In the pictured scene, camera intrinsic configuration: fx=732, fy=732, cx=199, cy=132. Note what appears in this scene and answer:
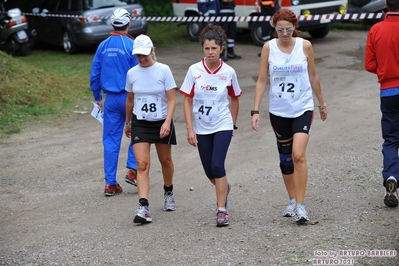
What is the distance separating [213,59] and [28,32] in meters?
14.7

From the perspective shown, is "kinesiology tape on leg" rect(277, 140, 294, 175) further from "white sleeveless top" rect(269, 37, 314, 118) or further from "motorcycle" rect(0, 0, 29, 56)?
"motorcycle" rect(0, 0, 29, 56)

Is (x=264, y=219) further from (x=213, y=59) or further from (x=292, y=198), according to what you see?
(x=213, y=59)

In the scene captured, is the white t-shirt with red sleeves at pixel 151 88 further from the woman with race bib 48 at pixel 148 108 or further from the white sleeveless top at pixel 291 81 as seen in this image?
the white sleeveless top at pixel 291 81

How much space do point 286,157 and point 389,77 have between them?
1287mm

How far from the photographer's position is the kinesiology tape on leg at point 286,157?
273 inches

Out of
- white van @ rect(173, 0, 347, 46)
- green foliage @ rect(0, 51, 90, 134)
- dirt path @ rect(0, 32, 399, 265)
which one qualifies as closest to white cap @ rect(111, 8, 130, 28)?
dirt path @ rect(0, 32, 399, 265)


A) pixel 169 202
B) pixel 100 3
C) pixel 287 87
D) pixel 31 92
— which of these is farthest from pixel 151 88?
pixel 100 3

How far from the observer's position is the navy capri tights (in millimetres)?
6809

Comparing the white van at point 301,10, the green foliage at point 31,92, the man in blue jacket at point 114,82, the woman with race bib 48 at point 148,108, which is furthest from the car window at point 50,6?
the woman with race bib 48 at point 148,108

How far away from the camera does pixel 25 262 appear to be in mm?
6117

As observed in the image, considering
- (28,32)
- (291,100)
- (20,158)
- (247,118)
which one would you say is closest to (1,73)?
(20,158)

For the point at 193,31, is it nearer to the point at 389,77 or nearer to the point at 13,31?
the point at 13,31

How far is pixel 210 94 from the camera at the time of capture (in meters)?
6.81

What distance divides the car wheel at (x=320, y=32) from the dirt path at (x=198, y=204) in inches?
279
